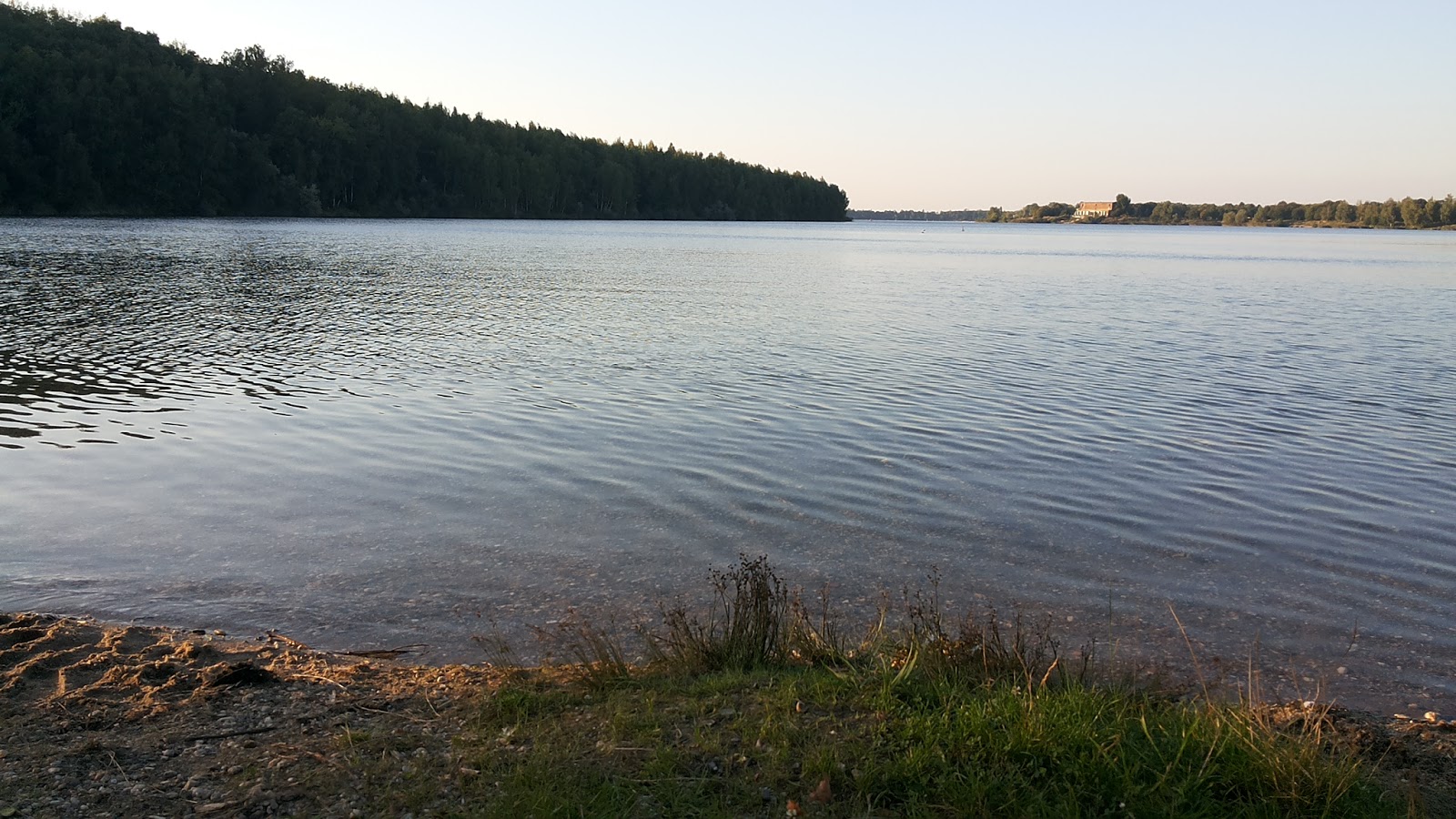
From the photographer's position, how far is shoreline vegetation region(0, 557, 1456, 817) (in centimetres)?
451

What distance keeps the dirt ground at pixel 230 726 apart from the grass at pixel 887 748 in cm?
20

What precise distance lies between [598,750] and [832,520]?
5828 mm

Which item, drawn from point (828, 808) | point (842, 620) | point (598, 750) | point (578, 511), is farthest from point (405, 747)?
point (578, 511)

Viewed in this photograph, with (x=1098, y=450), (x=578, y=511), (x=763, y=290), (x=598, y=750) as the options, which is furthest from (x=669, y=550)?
(x=763, y=290)

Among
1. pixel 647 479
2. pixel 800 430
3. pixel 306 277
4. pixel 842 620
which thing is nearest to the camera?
pixel 842 620

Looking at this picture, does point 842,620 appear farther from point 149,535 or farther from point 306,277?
point 306,277

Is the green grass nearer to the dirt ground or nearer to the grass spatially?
the grass

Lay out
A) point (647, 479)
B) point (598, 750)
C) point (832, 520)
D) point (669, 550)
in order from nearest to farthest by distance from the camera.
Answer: point (598, 750), point (669, 550), point (832, 520), point (647, 479)

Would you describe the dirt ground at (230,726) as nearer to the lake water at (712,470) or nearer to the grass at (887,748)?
the grass at (887,748)

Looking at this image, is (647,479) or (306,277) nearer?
(647,479)

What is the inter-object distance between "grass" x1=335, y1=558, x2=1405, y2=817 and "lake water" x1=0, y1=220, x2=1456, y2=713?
196 cm

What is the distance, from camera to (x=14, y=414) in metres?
14.4

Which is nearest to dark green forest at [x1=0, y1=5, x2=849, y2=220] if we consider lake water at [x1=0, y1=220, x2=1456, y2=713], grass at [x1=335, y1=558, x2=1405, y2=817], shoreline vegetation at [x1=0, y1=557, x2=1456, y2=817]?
lake water at [x1=0, y1=220, x2=1456, y2=713]

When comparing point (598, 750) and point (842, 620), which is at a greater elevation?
point (598, 750)
